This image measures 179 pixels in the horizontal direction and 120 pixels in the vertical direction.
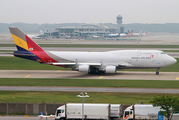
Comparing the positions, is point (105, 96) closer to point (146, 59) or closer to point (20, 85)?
point (20, 85)

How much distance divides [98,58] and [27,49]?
608 inches

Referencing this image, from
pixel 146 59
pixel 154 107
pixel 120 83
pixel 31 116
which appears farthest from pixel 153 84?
pixel 31 116

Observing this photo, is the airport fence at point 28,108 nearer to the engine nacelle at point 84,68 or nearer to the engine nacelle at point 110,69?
the engine nacelle at point 84,68

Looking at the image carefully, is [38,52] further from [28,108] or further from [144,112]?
[144,112]

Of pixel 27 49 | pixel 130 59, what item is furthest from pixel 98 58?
pixel 27 49

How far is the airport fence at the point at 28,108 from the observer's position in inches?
1254

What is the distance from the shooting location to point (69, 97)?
129 ft

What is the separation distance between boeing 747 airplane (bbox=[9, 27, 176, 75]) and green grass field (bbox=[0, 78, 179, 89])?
599 cm

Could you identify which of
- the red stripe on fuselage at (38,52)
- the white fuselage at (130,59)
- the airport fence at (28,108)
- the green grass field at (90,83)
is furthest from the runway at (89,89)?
the red stripe on fuselage at (38,52)

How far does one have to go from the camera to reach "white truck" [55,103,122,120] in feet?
92.3

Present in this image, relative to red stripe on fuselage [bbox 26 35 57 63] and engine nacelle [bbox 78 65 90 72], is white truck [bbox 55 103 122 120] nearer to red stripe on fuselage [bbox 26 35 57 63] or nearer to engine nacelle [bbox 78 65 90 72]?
engine nacelle [bbox 78 65 90 72]

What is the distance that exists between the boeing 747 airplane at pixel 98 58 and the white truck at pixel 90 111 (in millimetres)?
29409

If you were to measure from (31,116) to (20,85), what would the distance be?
18.1 meters

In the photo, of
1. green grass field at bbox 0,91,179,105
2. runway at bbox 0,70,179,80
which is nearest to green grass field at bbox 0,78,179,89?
runway at bbox 0,70,179,80
